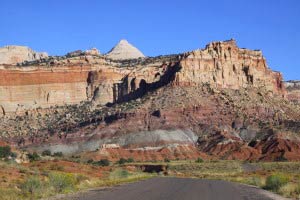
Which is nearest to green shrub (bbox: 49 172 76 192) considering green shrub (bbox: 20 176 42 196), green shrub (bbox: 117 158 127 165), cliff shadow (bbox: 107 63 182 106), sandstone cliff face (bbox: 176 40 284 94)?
green shrub (bbox: 20 176 42 196)

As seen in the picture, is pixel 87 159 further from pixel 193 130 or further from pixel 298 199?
pixel 298 199

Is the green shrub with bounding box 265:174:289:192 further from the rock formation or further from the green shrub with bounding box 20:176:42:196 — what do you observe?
the rock formation

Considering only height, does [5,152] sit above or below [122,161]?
above

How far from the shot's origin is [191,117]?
15075 centimetres

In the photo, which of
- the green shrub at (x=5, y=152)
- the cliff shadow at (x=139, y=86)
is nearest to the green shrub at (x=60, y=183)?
the green shrub at (x=5, y=152)

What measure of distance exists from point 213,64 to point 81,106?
47.8m

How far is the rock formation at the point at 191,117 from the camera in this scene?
458 ft

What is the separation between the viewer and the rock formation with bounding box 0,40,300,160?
140 metres

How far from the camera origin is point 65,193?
122 ft

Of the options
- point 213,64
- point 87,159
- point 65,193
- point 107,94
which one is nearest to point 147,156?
point 87,159

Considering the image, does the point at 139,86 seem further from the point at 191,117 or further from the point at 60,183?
the point at 60,183

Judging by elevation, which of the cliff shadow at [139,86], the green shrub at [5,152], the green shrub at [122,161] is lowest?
the green shrub at [122,161]

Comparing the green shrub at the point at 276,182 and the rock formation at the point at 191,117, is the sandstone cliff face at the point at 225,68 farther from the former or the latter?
the green shrub at the point at 276,182

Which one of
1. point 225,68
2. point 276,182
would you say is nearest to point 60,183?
point 276,182
